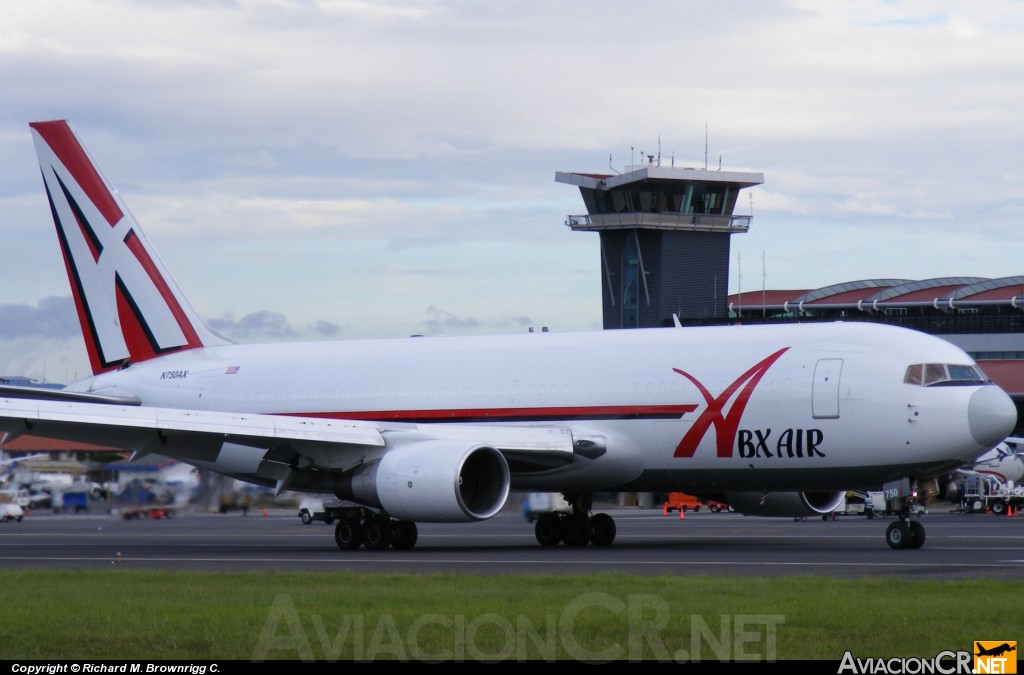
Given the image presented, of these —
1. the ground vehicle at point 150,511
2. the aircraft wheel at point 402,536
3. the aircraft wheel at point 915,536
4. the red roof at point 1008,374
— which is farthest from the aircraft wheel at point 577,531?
the red roof at point 1008,374

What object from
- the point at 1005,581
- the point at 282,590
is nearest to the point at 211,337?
the point at 282,590

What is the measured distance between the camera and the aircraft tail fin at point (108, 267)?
35.5m

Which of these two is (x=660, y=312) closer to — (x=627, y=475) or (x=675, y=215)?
(x=675, y=215)

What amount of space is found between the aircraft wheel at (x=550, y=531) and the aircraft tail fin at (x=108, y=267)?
35.0ft

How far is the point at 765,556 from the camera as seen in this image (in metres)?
24.3

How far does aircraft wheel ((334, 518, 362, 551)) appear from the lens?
92.0 feet

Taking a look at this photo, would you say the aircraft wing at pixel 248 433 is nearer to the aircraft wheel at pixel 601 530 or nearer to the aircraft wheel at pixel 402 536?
the aircraft wheel at pixel 402 536

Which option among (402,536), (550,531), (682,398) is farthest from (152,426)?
(682,398)

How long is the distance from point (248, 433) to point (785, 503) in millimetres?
11868

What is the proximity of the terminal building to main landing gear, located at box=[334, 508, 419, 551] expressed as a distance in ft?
215

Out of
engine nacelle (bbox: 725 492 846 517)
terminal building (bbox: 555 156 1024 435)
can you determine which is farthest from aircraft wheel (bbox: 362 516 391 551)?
terminal building (bbox: 555 156 1024 435)

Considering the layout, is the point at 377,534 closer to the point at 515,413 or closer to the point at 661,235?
the point at 515,413

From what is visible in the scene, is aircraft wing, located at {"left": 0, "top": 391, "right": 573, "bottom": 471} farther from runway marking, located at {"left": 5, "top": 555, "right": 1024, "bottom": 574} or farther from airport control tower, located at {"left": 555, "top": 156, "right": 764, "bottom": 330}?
airport control tower, located at {"left": 555, "top": 156, "right": 764, "bottom": 330}

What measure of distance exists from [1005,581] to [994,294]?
7504cm
